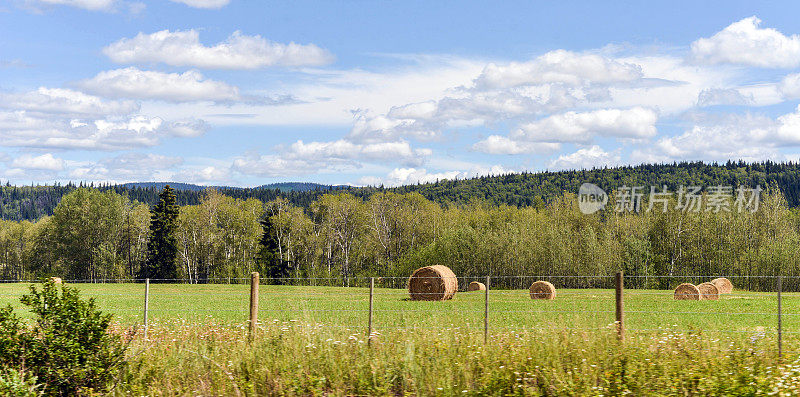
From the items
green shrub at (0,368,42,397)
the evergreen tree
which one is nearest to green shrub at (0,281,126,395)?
green shrub at (0,368,42,397)

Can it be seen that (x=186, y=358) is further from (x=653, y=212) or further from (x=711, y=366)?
(x=653, y=212)

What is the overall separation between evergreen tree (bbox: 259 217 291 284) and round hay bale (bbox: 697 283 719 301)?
153 feet

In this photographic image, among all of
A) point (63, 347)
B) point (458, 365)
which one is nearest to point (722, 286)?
point (458, 365)

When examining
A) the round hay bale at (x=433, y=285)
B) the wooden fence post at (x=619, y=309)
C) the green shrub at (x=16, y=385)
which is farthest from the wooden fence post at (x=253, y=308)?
the round hay bale at (x=433, y=285)

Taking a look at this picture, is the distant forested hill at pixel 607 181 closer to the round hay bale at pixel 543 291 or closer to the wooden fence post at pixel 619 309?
the round hay bale at pixel 543 291

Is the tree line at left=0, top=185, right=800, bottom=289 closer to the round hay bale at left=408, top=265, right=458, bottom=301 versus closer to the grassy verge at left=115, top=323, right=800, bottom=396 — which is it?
the round hay bale at left=408, top=265, right=458, bottom=301

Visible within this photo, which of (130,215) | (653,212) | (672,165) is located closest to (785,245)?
(653,212)

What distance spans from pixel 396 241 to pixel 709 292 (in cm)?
4731

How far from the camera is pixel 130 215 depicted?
289 feet

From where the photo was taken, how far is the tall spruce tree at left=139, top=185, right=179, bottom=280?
72.2 meters

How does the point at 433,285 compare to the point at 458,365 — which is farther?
the point at 433,285

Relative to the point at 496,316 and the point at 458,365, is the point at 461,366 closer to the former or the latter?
the point at 458,365

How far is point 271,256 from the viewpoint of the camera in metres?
74.4

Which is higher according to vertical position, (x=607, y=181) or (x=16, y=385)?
(x=607, y=181)
